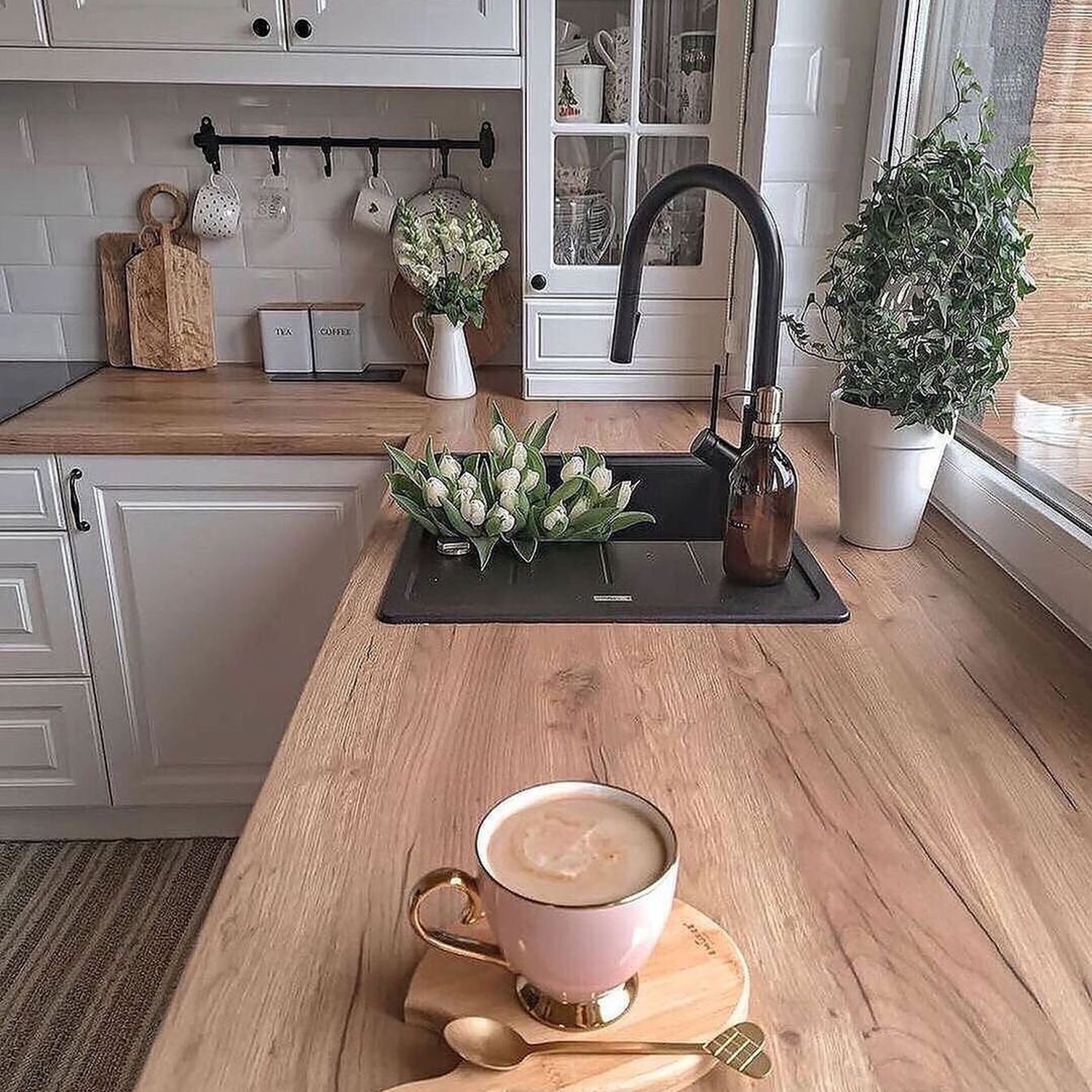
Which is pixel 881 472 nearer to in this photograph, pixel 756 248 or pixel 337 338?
pixel 756 248

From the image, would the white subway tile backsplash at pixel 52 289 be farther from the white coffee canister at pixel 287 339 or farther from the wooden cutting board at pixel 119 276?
the white coffee canister at pixel 287 339

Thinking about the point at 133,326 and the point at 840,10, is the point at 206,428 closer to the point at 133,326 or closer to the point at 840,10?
the point at 133,326

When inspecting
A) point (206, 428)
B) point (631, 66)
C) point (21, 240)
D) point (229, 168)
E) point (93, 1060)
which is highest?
point (631, 66)

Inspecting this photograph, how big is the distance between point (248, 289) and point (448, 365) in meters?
0.56

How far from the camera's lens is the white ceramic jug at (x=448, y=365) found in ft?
6.64

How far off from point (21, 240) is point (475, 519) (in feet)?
5.23

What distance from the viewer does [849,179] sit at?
1803mm

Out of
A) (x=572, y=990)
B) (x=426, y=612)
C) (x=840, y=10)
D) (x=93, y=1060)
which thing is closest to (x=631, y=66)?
(x=840, y=10)

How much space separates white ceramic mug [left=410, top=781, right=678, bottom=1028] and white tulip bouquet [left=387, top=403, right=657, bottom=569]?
65 cm

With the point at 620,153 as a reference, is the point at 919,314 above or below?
below

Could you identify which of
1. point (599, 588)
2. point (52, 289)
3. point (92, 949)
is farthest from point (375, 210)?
point (92, 949)

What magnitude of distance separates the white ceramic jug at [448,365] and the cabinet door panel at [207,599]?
12.1 inches

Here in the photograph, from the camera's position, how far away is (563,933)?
20.2 inches

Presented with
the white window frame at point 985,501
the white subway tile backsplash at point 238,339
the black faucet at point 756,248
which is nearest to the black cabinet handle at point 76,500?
the white subway tile backsplash at point 238,339
